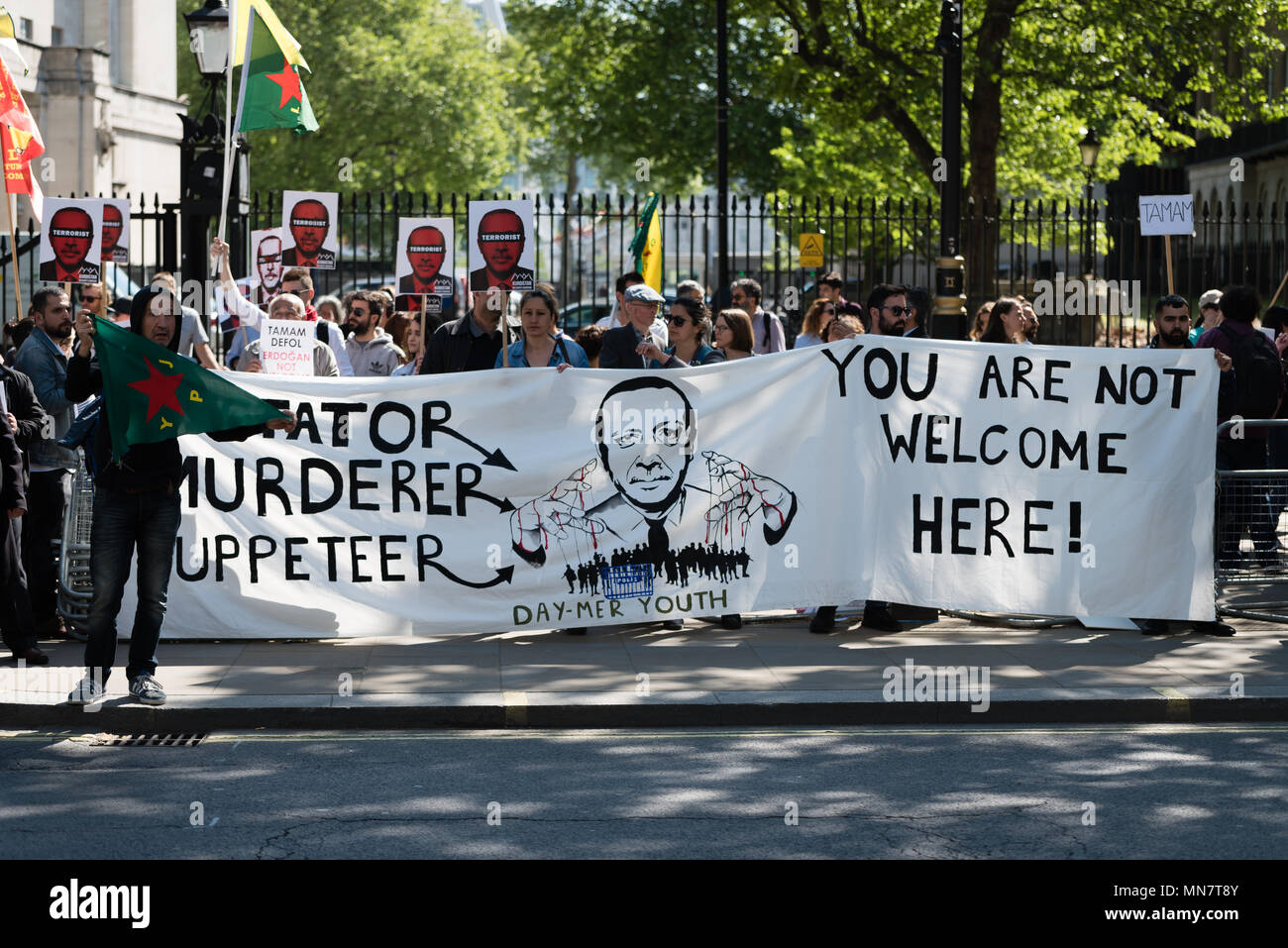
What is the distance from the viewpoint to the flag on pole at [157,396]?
7613 millimetres

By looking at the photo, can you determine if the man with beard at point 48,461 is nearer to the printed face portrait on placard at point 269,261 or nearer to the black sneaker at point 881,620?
the printed face portrait on placard at point 269,261

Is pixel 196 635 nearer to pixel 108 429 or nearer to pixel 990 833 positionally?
pixel 108 429

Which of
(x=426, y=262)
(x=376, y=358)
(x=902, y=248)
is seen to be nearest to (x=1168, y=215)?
(x=902, y=248)

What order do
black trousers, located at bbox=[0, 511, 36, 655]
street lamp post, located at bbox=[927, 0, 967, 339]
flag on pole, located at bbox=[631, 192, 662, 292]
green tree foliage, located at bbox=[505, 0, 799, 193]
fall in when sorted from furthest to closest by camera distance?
green tree foliage, located at bbox=[505, 0, 799, 193] → flag on pole, located at bbox=[631, 192, 662, 292] → street lamp post, located at bbox=[927, 0, 967, 339] → black trousers, located at bbox=[0, 511, 36, 655]

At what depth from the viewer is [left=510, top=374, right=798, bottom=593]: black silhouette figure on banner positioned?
30.7 ft

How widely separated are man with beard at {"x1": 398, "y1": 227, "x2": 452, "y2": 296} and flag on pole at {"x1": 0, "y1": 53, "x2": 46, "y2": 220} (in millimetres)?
3099

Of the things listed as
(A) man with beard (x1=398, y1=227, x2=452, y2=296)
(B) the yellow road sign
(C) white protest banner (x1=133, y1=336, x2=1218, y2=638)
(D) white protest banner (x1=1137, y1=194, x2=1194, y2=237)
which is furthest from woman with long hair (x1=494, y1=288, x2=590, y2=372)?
(B) the yellow road sign

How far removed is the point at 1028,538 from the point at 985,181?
50.2 ft

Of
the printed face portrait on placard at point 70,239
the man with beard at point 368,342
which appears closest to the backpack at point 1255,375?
the man with beard at point 368,342

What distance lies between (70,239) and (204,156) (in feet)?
11.1

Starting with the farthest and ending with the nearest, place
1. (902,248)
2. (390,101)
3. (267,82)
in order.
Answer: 1. (390,101)
2. (902,248)
3. (267,82)

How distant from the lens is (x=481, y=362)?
33.9ft

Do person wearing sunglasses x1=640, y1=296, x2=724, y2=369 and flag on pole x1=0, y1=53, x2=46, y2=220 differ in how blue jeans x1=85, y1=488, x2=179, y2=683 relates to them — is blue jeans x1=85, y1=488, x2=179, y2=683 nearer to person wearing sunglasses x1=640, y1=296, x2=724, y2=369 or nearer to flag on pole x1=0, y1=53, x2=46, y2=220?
person wearing sunglasses x1=640, y1=296, x2=724, y2=369

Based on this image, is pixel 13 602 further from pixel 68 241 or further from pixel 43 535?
pixel 68 241
